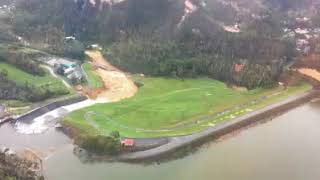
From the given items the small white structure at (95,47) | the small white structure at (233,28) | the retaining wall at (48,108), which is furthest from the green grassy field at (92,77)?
the small white structure at (233,28)

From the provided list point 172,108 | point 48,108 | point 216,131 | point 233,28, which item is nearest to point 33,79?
point 48,108

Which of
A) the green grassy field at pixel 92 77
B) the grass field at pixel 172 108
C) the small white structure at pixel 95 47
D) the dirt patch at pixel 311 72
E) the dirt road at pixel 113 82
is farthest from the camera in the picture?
the small white structure at pixel 95 47

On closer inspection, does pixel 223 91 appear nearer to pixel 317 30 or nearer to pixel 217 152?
pixel 217 152

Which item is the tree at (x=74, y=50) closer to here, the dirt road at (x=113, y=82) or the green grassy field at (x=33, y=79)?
the dirt road at (x=113, y=82)

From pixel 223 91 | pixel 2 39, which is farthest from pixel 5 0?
pixel 223 91

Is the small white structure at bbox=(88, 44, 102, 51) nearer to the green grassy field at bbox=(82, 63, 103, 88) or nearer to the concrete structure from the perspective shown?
the green grassy field at bbox=(82, 63, 103, 88)

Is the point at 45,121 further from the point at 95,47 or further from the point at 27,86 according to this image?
the point at 95,47

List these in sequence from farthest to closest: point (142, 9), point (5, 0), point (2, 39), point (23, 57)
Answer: point (5, 0) < point (142, 9) < point (2, 39) < point (23, 57)
